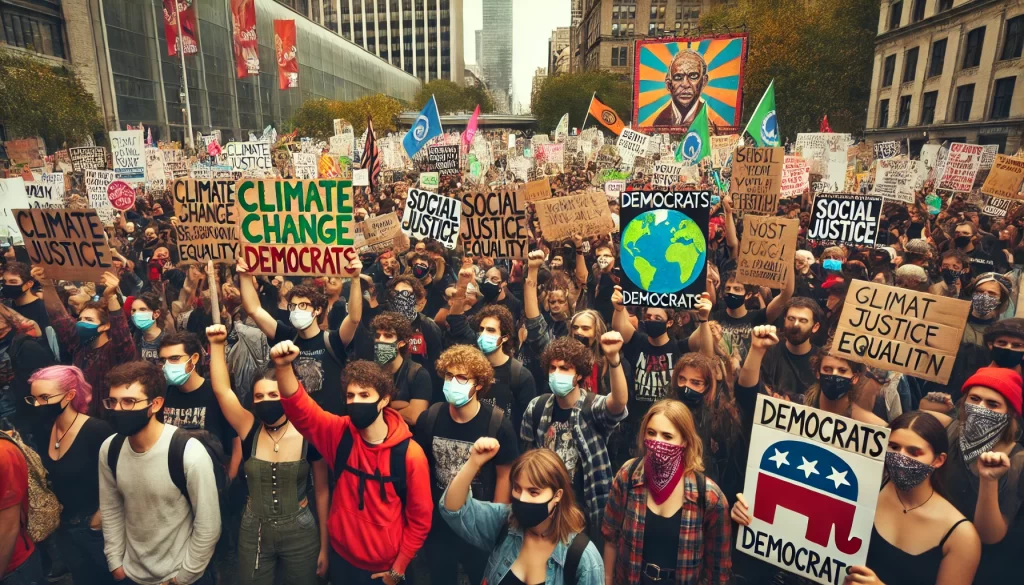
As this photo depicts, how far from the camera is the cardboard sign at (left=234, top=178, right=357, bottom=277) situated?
15.7ft

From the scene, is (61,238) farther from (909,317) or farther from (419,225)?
(909,317)

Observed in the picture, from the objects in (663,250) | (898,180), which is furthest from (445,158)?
(663,250)

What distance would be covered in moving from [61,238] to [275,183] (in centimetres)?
241

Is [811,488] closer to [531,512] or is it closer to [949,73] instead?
[531,512]

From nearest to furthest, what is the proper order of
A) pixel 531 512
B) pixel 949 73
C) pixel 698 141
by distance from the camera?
pixel 531 512 < pixel 698 141 < pixel 949 73

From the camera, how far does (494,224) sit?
6.47 m

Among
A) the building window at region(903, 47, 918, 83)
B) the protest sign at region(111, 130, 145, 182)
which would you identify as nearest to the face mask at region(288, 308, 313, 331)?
the protest sign at region(111, 130, 145, 182)

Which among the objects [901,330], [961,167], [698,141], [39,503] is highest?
[698,141]

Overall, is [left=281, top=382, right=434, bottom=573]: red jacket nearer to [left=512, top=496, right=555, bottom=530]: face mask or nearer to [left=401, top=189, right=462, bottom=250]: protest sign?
[left=512, top=496, right=555, bottom=530]: face mask

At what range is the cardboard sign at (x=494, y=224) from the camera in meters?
6.36

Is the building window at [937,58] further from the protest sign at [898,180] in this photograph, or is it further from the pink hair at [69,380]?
the pink hair at [69,380]

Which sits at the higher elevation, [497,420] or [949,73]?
[949,73]

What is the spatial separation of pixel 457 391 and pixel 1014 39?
39.7 metres

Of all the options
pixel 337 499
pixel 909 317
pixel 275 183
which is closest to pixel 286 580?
pixel 337 499
